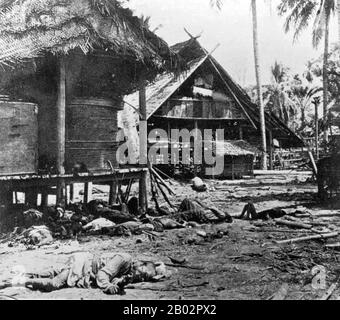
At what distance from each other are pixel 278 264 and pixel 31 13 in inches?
230

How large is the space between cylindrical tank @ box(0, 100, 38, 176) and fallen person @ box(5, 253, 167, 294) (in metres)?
2.85

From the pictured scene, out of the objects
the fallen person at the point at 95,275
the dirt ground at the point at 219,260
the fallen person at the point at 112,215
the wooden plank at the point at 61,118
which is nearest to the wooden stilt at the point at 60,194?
the wooden plank at the point at 61,118

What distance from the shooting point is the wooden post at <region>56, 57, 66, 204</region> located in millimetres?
8508

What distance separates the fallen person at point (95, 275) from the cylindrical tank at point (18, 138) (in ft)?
9.33

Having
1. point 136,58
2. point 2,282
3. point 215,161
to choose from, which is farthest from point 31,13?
point 215,161

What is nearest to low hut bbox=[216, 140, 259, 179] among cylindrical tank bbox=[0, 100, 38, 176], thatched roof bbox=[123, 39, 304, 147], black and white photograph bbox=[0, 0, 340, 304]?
thatched roof bbox=[123, 39, 304, 147]

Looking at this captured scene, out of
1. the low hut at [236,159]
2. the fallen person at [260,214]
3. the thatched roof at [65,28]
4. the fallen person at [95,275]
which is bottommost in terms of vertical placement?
the fallen person at [95,275]

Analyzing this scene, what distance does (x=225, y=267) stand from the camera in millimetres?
5875

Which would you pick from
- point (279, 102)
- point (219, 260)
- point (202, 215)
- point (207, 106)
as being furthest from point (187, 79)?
point (219, 260)

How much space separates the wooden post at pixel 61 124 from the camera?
8.51 m

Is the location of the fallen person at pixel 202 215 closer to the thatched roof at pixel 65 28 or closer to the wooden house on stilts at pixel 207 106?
the thatched roof at pixel 65 28

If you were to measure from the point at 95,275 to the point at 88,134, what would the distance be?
4.83 metres

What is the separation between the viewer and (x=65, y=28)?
7926 millimetres

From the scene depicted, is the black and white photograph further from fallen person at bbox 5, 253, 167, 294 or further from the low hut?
the low hut
